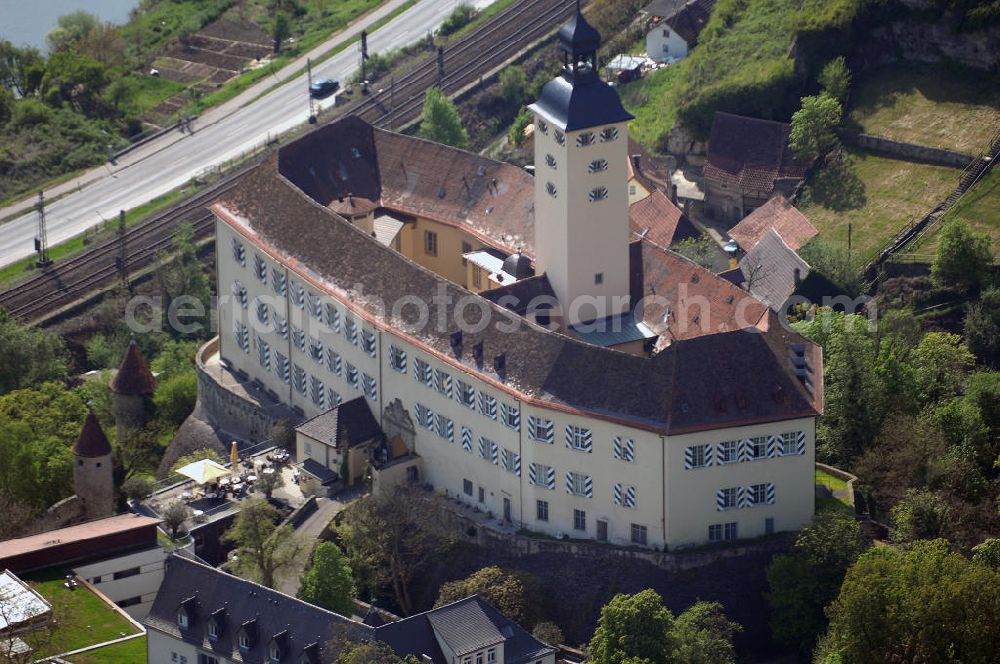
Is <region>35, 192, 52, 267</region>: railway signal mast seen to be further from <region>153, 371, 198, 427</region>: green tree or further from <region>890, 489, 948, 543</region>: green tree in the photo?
<region>890, 489, 948, 543</region>: green tree

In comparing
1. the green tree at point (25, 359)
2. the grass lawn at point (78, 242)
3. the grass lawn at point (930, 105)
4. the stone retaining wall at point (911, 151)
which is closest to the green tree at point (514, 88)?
the grass lawn at point (78, 242)

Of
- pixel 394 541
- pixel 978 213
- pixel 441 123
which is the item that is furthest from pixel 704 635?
pixel 441 123

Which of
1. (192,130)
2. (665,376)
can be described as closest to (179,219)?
(192,130)

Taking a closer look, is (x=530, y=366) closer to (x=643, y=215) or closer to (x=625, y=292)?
(x=625, y=292)

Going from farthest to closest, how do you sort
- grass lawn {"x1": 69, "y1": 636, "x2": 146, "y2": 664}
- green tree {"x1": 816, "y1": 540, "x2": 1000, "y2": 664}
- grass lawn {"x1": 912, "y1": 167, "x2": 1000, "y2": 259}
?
grass lawn {"x1": 912, "y1": 167, "x2": 1000, "y2": 259}, grass lawn {"x1": 69, "y1": 636, "x2": 146, "y2": 664}, green tree {"x1": 816, "y1": 540, "x2": 1000, "y2": 664}

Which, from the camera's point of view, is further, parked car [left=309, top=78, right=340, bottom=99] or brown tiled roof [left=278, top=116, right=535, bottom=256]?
parked car [left=309, top=78, right=340, bottom=99]

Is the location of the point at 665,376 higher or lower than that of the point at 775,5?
lower

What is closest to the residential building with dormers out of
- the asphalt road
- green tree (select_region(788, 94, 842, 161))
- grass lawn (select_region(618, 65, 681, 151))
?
green tree (select_region(788, 94, 842, 161))

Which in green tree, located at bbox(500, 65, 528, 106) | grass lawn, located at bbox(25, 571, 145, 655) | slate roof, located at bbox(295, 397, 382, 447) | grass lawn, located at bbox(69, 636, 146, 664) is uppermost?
green tree, located at bbox(500, 65, 528, 106)
